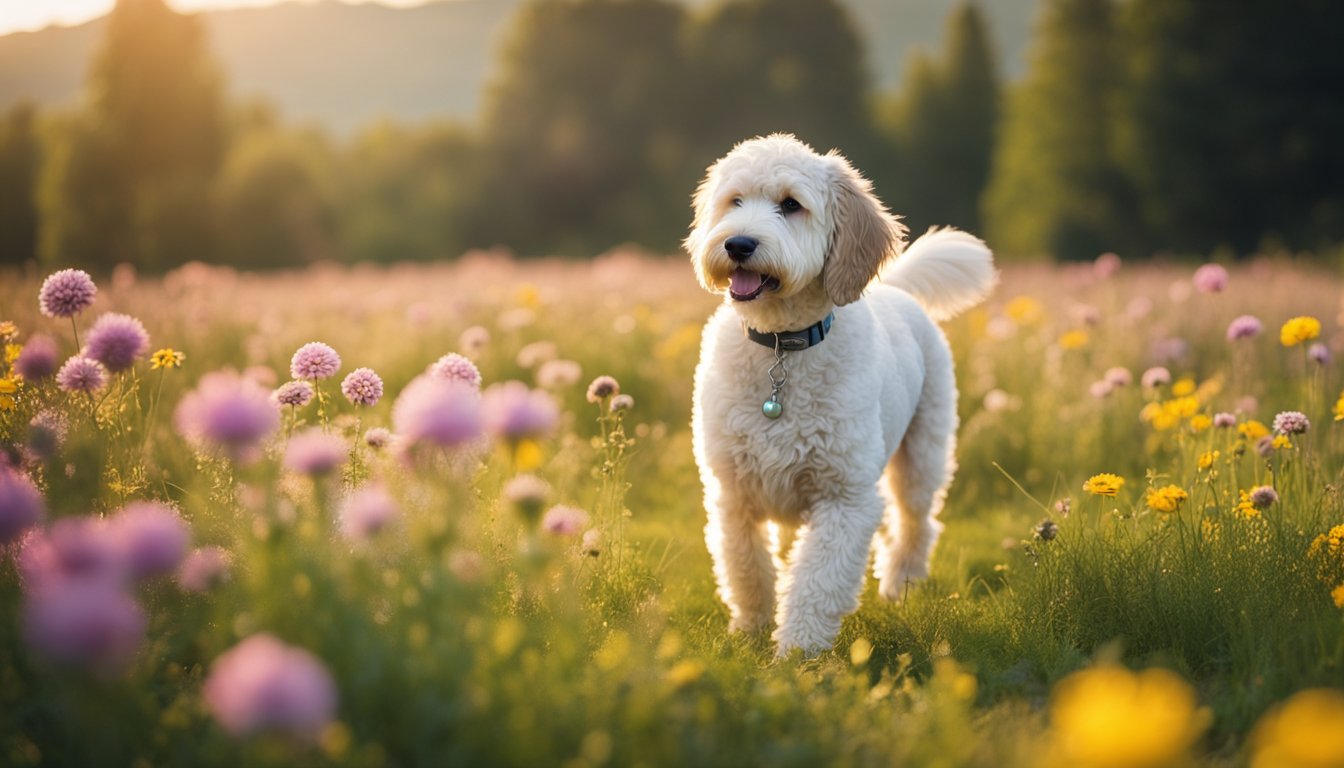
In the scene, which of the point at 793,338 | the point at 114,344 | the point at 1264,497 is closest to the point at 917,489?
the point at 793,338

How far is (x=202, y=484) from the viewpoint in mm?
3461

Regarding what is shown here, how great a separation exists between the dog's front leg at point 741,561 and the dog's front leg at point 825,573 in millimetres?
297

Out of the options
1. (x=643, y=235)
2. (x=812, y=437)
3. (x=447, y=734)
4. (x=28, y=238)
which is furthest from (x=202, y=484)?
(x=28, y=238)

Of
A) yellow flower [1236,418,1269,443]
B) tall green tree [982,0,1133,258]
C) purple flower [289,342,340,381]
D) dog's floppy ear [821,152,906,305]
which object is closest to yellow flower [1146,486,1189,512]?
yellow flower [1236,418,1269,443]

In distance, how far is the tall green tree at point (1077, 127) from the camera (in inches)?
1040

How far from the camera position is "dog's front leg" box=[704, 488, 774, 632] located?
4.08 meters

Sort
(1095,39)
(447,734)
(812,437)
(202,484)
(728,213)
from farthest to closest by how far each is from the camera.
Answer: (1095,39) < (728,213) < (812,437) < (202,484) < (447,734)

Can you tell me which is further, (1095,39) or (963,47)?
(963,47)

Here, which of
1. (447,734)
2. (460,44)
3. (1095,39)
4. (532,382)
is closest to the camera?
(447,734)

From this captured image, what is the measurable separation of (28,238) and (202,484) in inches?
1665

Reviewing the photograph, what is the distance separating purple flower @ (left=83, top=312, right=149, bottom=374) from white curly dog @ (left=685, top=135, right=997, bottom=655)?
7.00 feet

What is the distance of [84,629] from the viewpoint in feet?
5.49

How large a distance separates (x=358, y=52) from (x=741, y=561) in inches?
6209

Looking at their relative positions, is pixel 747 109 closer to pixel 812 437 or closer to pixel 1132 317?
pixel 1132 317
